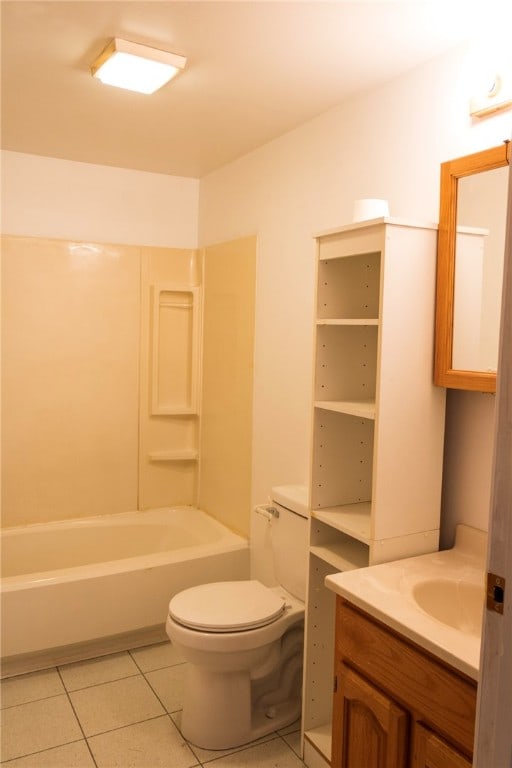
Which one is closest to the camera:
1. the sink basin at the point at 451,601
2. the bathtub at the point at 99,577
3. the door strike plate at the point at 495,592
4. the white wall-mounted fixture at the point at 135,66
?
the door strike plate at the point at 495,592

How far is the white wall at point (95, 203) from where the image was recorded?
316 cm

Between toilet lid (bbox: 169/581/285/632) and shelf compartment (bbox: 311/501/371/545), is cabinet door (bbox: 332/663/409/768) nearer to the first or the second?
shelf compartment (bbox: 311/501/371/545)

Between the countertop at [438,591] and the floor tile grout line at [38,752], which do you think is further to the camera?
the floor tile grout line at [38,752]

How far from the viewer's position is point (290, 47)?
193cm

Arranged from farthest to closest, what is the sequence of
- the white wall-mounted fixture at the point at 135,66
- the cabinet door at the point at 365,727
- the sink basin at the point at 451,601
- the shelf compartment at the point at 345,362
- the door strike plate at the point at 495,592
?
1. the shelf compartment at the point at 345,362
2. the white wall-mounted fixture at the point at 135,66
3. the sink basin at the point at 451,601
4. the cabinet door at the point at 365,727
5. the door strike plate at the point at 495,592

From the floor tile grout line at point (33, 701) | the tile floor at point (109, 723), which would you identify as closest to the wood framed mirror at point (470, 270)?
the tile floor at point (109, 723)

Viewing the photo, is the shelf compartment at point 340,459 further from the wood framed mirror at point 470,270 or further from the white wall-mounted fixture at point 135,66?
the white wall-mounted fixture at point 135,66

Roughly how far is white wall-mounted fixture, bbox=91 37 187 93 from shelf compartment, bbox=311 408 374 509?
1236 mm

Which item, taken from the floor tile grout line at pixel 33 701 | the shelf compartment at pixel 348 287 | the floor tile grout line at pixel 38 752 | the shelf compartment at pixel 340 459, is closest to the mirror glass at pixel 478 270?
the shelf compartment at pixel 348 287

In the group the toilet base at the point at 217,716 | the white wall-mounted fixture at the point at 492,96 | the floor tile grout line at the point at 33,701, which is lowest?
the floor tile grout line at the point at 33,701

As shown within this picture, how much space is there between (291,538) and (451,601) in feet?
2.83

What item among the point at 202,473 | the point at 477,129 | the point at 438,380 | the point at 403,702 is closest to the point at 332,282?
the point at 438,380

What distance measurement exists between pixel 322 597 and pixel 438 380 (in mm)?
872

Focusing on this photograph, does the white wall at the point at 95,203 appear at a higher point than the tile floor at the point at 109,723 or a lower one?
higher
